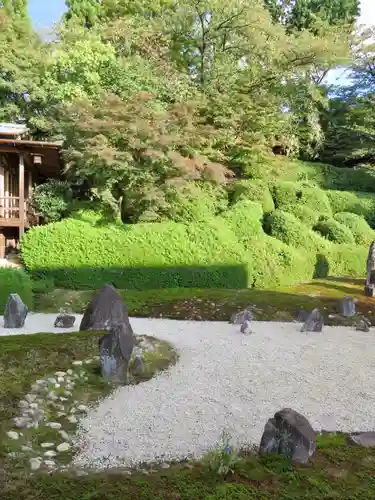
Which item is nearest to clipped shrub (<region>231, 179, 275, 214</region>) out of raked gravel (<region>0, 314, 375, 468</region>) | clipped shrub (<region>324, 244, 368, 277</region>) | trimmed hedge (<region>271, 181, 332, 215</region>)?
trimmed hedge (<region>271, 181, 332, 215</region>)

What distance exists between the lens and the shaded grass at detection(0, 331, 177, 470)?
11.9ft

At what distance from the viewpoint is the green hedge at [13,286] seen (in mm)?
8883

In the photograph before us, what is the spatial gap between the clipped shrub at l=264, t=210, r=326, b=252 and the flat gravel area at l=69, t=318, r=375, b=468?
25.9ft

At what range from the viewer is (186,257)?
11852 millimetres

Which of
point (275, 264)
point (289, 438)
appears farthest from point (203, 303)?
point (289, 438)

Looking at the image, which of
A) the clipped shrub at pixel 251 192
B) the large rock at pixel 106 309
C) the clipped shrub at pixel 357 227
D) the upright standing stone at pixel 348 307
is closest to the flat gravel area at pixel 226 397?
the large rock at pixel 106 309

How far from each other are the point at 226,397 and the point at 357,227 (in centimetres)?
1503

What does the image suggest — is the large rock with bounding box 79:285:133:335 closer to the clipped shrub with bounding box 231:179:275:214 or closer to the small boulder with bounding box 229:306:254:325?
the small boulder with bounding box 229:306:254:325

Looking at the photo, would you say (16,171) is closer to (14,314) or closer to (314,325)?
(14,314)

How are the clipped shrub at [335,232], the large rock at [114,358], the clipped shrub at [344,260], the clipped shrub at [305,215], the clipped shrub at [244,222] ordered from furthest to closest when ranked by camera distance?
1. the clipped shrub at [305,215]
2. the clipped shrub at [335,232]
3. the clipped shrub at [344,260]
4. the clipped shrub at [244,222]
5. the large rock at [114,358]

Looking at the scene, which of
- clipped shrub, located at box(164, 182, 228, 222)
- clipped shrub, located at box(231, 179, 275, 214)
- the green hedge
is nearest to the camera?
the green hedge

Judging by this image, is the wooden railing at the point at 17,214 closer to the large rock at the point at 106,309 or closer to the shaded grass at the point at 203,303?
the shaded grass at the point at 203,303

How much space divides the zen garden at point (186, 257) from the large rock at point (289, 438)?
0.05 feet

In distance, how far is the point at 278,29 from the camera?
18.1 metres
